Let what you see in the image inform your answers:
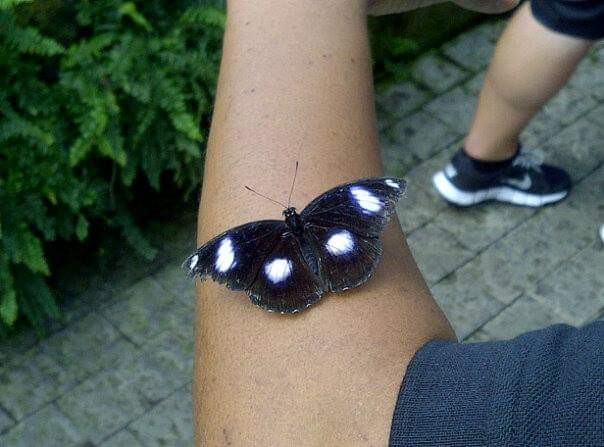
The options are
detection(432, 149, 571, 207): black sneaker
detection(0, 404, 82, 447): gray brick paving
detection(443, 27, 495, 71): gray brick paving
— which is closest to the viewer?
detection(0, 404, 82, 447): gray brick paving

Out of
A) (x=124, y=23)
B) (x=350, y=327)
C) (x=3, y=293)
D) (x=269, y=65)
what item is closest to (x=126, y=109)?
(x=124, y=23)

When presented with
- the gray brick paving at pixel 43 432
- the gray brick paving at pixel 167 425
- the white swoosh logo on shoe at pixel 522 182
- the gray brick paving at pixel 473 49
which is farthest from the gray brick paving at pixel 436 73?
the gray brick paving at pixel 43 432

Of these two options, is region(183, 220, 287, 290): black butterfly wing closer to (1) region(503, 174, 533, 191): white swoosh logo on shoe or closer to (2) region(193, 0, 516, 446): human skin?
(2) region(193, 0, 516, 446): human skin

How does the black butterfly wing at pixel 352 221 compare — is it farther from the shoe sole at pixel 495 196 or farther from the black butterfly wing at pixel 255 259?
the shoe sole at pixel 495 196

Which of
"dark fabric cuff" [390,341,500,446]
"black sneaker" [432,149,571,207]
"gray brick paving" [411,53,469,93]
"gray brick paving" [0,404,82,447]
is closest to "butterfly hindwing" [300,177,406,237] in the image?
"dark fabric cuff" [390,341,500,446]

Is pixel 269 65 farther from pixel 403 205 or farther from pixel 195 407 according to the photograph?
pixel 403 205

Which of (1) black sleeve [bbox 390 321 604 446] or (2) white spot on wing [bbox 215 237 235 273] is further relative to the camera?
(2) white spot on wing [bbox 215 237 235 273]

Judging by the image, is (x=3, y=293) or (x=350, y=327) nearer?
(x=350, y=327)
